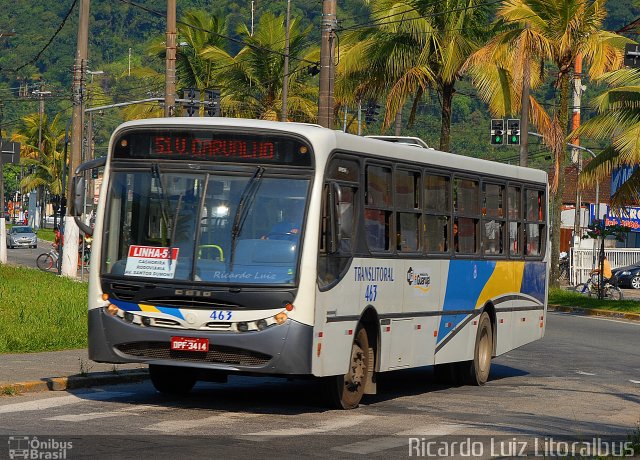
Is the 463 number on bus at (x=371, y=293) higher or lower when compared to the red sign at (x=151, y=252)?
lower

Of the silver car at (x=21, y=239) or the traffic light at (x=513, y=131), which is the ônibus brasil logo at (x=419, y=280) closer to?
the traffic light at (x=513, y=131)

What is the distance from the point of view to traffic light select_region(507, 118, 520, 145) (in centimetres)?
4581

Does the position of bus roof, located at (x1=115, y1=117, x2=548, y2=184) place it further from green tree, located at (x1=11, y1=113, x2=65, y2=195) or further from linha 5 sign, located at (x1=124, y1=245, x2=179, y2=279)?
green tree, located at (x1=11, y1=113, x2=65, y2=195)

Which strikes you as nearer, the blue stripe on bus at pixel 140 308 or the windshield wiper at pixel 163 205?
the blue stripe on bus at pixel 140 308

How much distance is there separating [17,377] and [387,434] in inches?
197

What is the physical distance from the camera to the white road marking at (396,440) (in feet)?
37.8

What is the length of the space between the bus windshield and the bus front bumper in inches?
20.1

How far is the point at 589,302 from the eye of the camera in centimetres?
4303

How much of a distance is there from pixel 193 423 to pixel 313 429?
1104 mm

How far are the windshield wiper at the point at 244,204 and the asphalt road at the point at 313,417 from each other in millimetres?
1719

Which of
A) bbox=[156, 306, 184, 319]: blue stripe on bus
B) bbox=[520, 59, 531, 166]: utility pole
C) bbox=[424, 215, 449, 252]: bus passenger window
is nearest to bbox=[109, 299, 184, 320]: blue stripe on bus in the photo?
bbox=[156, 306, 184, 319]: blue stripe on bus

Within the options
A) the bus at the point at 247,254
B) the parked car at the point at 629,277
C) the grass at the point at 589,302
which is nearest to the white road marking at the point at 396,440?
the bus at the point at 247,254

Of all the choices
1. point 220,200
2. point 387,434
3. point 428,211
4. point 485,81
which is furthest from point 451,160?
point 485,81

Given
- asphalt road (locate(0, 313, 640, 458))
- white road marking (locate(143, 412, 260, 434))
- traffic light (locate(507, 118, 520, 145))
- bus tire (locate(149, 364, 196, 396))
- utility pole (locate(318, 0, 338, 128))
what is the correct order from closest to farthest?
1. asphalt road (locate(0, 313, 640, 458))
2. white road marking (locate(143, 412, 260, 434))
3. bus tire (locate(149, 364, 196, 396))
4. utility pole (locate(318, 0, 338, 128))
5. traffic light (locate(507, 118, 520, 145))
